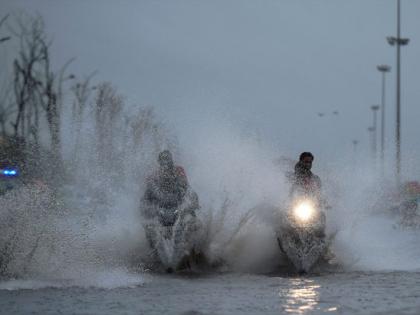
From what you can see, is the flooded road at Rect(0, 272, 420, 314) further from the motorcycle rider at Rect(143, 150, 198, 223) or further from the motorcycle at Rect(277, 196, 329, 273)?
the motorcycle rider at Rect(143, 150, 198, 223)

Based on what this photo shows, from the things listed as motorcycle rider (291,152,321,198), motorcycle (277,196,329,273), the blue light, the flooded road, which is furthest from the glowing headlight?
the blue light

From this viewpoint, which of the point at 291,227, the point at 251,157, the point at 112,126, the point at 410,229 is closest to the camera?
the point at 291,227

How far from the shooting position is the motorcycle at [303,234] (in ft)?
42.1

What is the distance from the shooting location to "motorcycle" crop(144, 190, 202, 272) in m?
12.9

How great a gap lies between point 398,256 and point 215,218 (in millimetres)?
3651

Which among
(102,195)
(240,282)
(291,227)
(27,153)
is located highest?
(27,153)

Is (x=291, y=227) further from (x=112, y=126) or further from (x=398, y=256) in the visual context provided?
(x=112, y=126)

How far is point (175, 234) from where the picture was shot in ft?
42.8

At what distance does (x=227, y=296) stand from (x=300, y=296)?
2.81ft

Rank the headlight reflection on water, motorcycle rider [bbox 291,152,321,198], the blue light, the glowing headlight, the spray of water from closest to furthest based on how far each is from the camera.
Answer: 1. the headlight reflection on water
2. the spray of water
3. the glowing headlight
4. motorcycle rider [bbox 291,152,321,198]
5. the blue light

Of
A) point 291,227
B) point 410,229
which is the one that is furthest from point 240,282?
point 410,229

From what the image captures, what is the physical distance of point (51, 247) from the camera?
1198 cm

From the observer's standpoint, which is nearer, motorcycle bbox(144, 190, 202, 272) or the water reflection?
the water reflection

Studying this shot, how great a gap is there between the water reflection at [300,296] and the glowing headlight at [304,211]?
5.40ft
